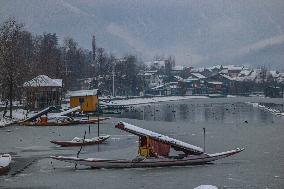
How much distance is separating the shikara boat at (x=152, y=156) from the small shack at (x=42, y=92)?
4535 cm

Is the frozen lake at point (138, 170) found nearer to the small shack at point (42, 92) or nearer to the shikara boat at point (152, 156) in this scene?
the shikara boat at point (152, 156)

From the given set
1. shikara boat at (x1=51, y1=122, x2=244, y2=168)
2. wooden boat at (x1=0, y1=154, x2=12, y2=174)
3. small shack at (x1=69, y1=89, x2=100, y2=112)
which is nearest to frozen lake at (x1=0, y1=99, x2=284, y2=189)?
wooden boat at (x1=0, y1=154, x2=12, y2=174)

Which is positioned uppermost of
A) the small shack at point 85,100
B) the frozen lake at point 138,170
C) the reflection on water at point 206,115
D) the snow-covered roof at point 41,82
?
the snow-covered roof at point 41,82

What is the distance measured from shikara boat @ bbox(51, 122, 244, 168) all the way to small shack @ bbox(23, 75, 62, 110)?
45.3 meters

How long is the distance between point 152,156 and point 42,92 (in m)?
50.5

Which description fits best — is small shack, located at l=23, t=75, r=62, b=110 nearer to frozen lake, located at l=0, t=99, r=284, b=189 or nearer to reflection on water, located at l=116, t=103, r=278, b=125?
reflection on water, located at l=116, t=103, r=278, b=125

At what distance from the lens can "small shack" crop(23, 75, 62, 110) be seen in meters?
72.6

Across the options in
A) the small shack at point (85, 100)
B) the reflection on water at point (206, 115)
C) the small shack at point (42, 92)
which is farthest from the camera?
the small shack at point (85, 100)

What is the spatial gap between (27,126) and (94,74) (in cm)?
9861

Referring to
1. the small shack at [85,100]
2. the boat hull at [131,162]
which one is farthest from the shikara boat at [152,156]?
the small shack at [85,100]

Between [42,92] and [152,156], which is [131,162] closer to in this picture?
[152,156]

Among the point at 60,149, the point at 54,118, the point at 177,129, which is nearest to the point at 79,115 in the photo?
the point at 54,118

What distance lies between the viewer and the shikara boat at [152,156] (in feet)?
91.8

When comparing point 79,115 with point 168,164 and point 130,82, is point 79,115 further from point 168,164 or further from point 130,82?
point 130,82
